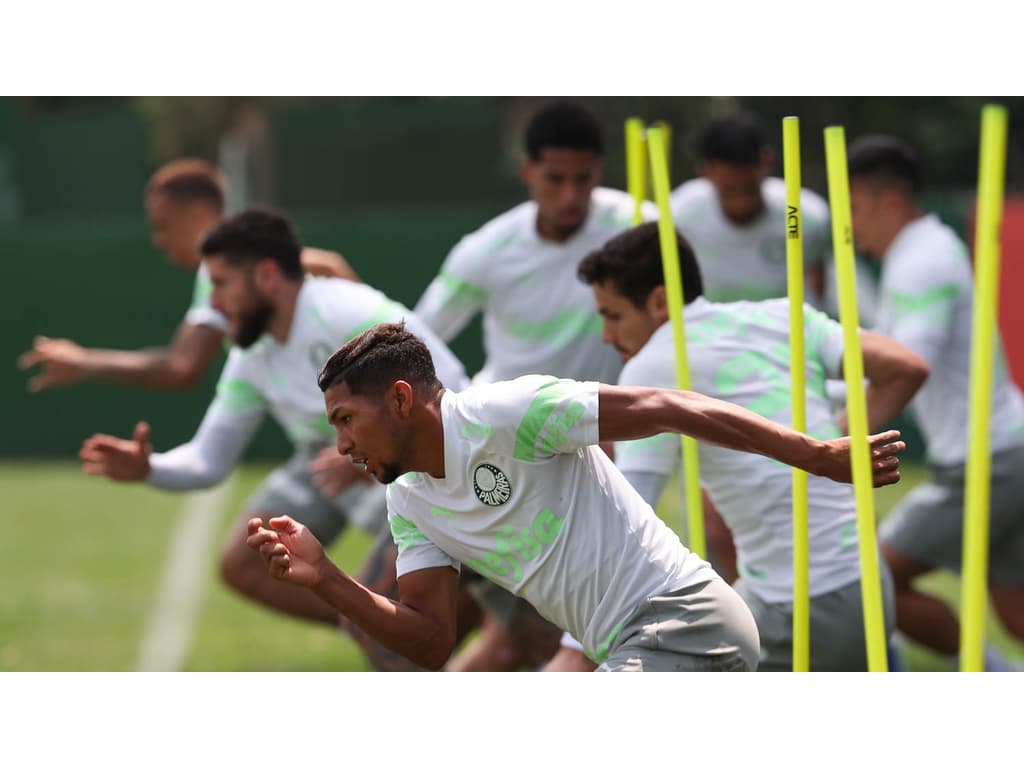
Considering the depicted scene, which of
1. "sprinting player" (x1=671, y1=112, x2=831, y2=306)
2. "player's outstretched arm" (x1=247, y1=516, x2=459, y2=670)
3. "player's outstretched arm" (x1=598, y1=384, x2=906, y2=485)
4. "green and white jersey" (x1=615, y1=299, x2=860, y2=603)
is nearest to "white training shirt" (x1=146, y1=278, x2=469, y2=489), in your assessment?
"green and white jersey" (x1=615, y1=299, x2=860, y2=603)

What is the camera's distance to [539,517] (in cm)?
387

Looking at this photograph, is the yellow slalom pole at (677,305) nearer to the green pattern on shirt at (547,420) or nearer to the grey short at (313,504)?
the green pattern on shirt at (547,420)

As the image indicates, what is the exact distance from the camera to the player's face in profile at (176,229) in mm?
7449

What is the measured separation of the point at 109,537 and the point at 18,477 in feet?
8.24

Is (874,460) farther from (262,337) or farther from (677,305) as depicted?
(262,337)

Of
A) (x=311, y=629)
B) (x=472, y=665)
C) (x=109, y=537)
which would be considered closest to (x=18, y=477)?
(x=109, y=537)

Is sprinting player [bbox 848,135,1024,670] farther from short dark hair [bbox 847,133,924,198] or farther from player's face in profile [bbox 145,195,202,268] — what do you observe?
player's face in profile [bbox 145,195,202,268]

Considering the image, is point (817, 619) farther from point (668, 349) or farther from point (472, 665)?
point (472, 665)

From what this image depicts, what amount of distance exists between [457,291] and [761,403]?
2.20 meters

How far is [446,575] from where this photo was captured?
4.01m

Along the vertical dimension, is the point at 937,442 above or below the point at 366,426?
below

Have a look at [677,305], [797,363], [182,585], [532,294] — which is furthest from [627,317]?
[182,585]

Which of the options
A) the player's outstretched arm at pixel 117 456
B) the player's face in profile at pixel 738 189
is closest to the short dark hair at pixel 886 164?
the player's face in profile at pixel 738 189

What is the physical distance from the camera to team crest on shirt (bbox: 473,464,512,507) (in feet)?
12.5
